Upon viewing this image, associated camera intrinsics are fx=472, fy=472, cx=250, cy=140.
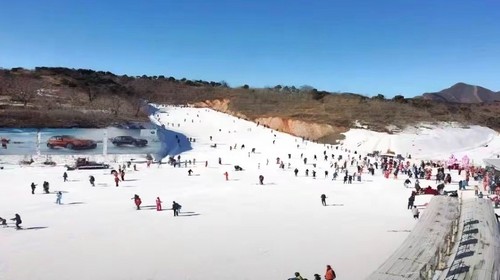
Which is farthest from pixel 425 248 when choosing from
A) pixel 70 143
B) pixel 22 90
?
pixel 22 90

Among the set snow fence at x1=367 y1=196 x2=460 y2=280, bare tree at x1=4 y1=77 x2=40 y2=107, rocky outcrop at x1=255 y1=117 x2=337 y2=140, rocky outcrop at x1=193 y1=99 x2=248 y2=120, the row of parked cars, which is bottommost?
snow fence at x1=367 y1=196 x2=460 y2=280

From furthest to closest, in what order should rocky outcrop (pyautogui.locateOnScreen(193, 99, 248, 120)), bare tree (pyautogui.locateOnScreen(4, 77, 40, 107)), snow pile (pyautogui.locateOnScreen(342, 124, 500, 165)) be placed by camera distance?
rocky outcrop (pyautogui.locateOnScreen(193, 99, 248, 120)), bare tree (pyautogui.locateOnScreen(4, 77, 40, 107)), snow pile (pyautogui.locateOnScreen(342, 124, 500, 165))

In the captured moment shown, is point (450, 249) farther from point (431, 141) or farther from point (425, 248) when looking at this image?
point (431, 141)

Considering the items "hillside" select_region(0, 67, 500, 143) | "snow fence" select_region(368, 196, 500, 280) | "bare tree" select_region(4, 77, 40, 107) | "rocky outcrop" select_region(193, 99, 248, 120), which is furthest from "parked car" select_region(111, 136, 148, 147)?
"rocky outcrop" select_region(193, 99, 248, 120)

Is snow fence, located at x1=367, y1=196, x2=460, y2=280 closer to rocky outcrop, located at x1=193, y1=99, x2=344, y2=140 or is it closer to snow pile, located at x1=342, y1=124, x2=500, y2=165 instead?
snow pile, located at x1=342, y1=124, x2=500, y2=165

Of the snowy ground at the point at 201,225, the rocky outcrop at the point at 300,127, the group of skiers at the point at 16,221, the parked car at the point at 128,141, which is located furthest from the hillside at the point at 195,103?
the group of skiers at the point at 16,221
